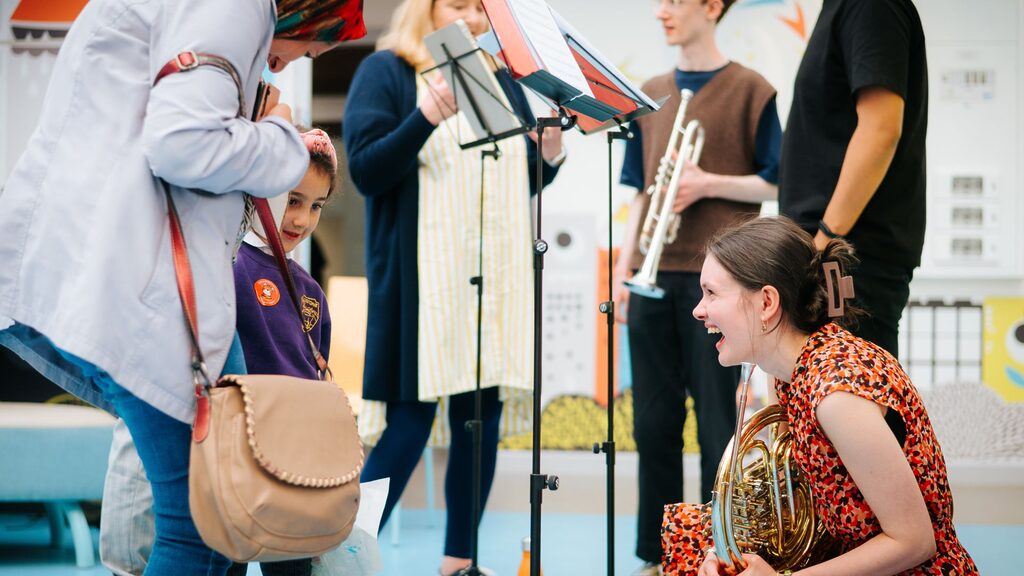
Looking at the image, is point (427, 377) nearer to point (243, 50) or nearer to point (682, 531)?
point (682, 531)

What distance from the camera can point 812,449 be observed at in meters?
1.44

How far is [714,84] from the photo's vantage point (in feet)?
8.94

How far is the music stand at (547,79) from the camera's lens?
5.14ft

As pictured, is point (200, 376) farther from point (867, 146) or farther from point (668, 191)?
point (668, 191)

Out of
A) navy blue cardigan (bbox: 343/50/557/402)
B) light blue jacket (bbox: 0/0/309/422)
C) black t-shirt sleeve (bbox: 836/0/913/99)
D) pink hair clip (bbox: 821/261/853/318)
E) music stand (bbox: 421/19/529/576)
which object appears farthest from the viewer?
navy blue cardigan (bbox: 343/50/557/402)

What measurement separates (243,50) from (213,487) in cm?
55

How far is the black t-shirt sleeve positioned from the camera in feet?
6.25

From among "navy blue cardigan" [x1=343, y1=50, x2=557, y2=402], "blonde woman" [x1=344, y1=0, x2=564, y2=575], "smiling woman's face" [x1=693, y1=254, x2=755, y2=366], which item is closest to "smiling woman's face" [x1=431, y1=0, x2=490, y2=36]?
"blonde woman" [x1=344, y1=0, x2=564, y2=575]

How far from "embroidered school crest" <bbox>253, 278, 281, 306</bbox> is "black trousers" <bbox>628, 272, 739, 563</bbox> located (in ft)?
3.94

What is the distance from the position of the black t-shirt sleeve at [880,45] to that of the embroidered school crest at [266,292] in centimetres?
121

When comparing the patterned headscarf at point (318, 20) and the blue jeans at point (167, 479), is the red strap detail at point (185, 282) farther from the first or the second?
the patterned headscarf at point (318, 20)

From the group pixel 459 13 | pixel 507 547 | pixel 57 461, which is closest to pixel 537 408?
pixel 459 13

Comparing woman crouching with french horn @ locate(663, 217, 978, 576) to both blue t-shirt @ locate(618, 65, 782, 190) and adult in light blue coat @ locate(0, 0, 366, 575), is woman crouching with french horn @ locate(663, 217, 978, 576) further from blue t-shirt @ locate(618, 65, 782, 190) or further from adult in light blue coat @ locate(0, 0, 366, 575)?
blue t-shirt @ locate(618, 65, 782, 190)

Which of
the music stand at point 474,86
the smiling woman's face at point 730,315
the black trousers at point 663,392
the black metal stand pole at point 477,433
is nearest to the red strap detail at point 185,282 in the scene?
the smiling woman's face at point 730,315
